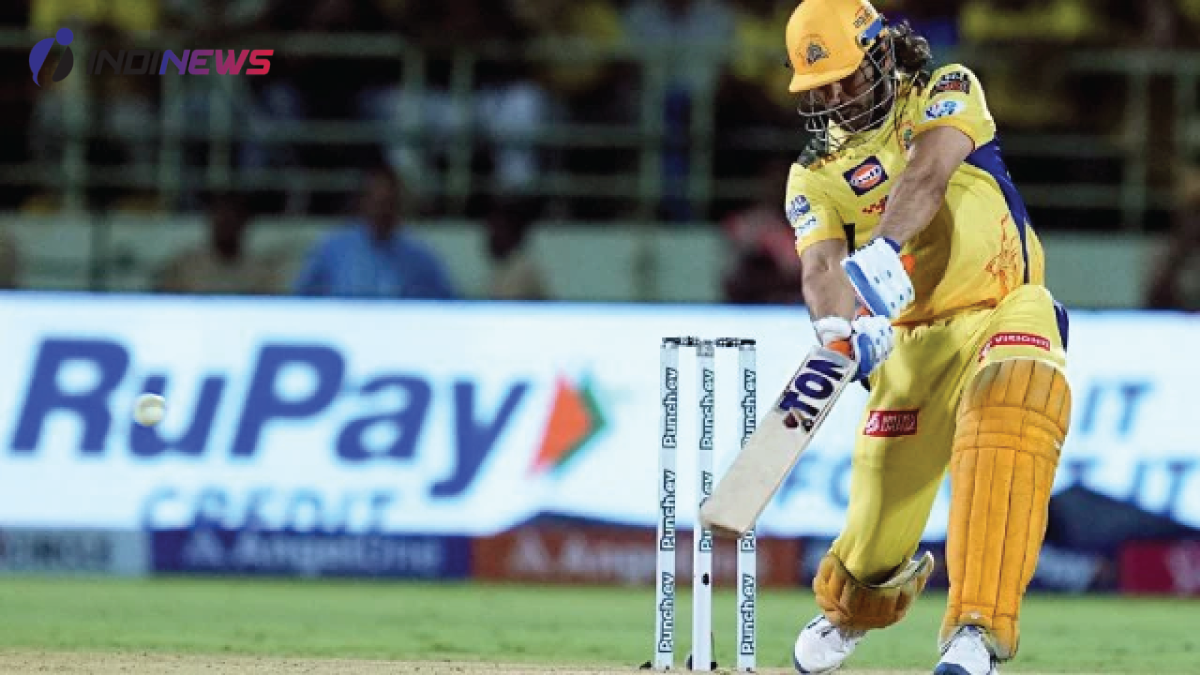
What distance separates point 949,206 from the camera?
7828 millimetres

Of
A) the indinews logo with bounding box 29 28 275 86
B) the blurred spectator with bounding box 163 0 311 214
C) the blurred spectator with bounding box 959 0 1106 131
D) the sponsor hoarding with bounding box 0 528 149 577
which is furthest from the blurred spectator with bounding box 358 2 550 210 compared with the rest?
the sponsor hoarding with bounding box 0 528 149 577

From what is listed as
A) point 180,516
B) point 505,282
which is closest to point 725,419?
point 505,282

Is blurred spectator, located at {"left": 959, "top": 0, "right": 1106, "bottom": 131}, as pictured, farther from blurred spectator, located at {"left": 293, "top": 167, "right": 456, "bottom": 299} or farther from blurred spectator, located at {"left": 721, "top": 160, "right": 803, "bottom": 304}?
blurred spectator, located at {"left": 293, "top": 167, "right": 456, "bottom": 299}

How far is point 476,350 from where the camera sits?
1355 centimetres

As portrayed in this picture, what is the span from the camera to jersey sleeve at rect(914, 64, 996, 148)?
7664 mm

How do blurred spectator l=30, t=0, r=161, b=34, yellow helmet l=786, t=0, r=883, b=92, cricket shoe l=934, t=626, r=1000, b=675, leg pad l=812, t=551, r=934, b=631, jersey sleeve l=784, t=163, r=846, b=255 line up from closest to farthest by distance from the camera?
1. cricket shoe l=934, t=626, r=1000, b=675
2. yellow helmet l=786, t=0, r=883, b=92
3. jersey sleeve l=784, t=163, r=846, b=255
4. leg pad l=812, t=551, r=934, b=631
5. blurred spectator l=30, t=0, r=161, b=34

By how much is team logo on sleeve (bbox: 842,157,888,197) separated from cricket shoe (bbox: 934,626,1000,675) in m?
1.60

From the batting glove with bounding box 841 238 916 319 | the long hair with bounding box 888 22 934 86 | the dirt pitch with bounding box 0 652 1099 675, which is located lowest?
the dirt pitch with bounding box 0 652 1099 675

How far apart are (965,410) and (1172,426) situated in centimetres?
631

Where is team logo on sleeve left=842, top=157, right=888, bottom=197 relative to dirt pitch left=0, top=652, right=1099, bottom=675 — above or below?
above

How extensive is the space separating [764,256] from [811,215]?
645 centimetres

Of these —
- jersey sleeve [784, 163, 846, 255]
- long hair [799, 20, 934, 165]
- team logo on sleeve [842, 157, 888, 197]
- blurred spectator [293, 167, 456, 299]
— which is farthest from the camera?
blurred spectator [293, 167, 456, 299]

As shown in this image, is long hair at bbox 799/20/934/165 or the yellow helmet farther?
long hair at bbox 799/20/934/165

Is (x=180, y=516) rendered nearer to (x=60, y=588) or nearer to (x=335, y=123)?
(x=60, y=588)
